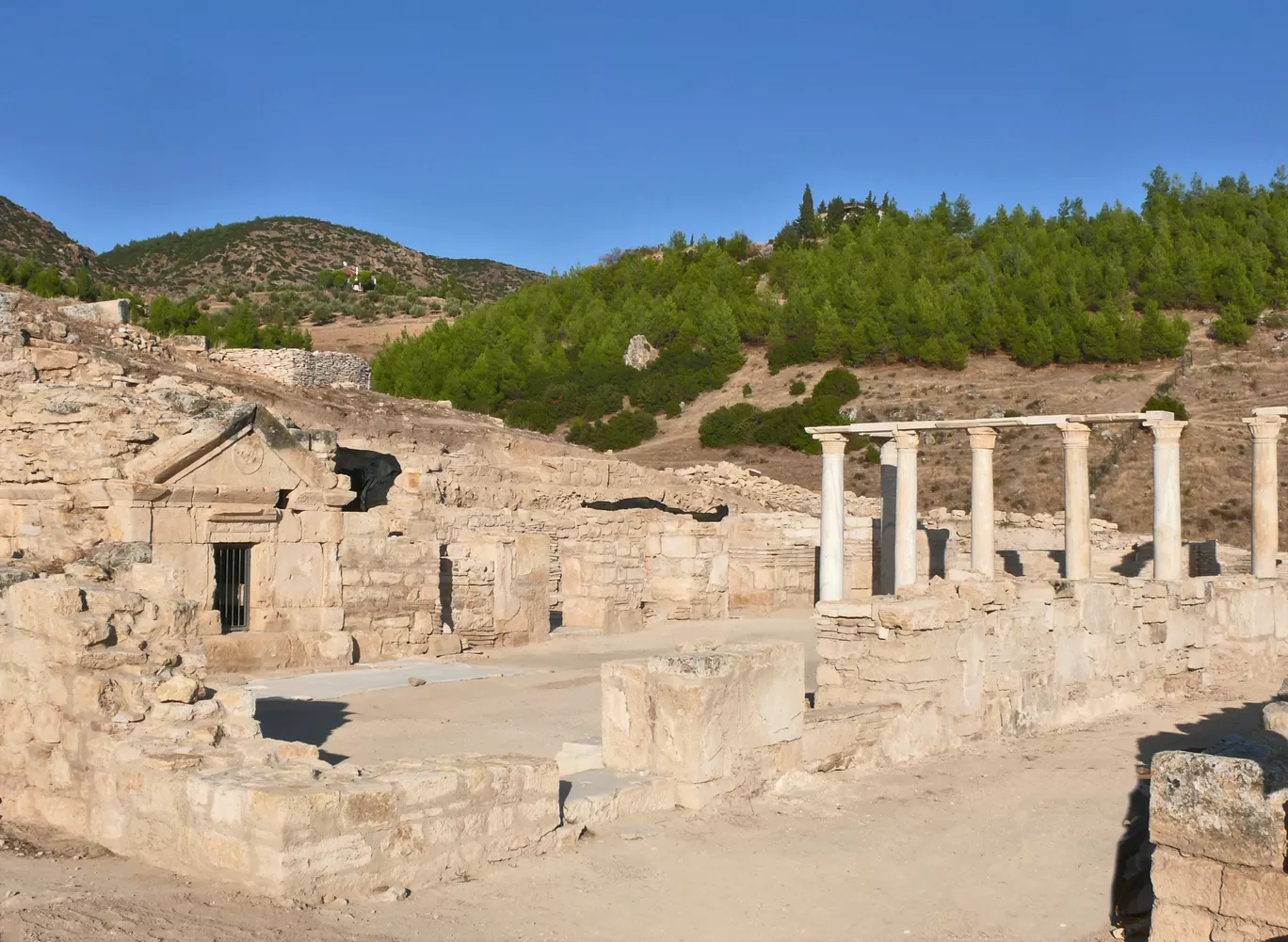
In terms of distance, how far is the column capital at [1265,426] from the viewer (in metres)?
18.3

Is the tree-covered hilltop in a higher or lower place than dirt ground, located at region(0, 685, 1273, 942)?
higher

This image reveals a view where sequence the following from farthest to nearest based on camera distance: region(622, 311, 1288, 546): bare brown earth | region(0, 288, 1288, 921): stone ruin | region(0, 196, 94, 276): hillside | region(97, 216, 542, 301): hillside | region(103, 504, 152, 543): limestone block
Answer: region(97, 216, 542, 301): hillside, region(0, 196, 94, 276): hillside, region(622, 311, 1288, 546): bare brown earth, region(103, 504, 152, 543): limestone block, region(0, 288, 1288, 921): stone ruin

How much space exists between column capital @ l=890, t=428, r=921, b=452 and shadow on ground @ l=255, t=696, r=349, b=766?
40.6 ft

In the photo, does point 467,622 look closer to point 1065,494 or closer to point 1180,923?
point 1065,494

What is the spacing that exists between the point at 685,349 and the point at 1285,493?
27107mm

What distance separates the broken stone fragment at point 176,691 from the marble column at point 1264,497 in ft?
52.4

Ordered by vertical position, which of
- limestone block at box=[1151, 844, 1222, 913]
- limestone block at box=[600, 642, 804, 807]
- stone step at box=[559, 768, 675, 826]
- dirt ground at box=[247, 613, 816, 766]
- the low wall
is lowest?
dirt ground at box=[247, 613, 816, 766]

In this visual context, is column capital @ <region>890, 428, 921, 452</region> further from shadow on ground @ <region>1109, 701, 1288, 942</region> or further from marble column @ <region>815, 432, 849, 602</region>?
shadow on ground @ <region>1109, 701, 1288, 942</region>

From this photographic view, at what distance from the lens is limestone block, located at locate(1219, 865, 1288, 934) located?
467 cm

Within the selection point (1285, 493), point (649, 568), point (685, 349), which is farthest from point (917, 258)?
point (649, 568)

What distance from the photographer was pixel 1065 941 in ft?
18.8

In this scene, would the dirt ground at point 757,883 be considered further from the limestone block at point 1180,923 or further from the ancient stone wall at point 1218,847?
the ancient stone wall at point 1218,847

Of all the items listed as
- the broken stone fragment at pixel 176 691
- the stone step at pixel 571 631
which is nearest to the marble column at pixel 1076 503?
the stone step at pixel 571 631

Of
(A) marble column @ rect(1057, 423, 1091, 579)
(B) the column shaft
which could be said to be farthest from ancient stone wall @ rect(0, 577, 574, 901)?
(A) marble column @ rect(1057, 423, 1091, 579)
